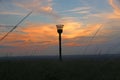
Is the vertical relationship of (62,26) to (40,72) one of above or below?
above

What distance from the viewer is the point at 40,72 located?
15.9 metres

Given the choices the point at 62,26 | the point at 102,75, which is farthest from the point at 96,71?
the point at 62,26

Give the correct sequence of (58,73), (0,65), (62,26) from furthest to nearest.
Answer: (62,26), (0,65), (58,73)

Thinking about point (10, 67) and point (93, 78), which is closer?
point (93, 78)

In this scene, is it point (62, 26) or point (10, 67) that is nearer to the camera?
point (10, 67)

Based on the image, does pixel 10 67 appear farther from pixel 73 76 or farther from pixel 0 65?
pixel 73 76

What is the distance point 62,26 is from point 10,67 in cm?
1023

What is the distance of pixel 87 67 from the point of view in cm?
1720

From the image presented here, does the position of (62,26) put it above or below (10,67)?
above

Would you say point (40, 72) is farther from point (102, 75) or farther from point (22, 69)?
point (102, 75)

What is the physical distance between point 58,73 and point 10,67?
247 cm

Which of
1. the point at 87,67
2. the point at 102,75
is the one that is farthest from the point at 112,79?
the point at 87,67

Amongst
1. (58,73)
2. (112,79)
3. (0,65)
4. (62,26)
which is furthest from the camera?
(62,26)

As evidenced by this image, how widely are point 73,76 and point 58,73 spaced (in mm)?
824
